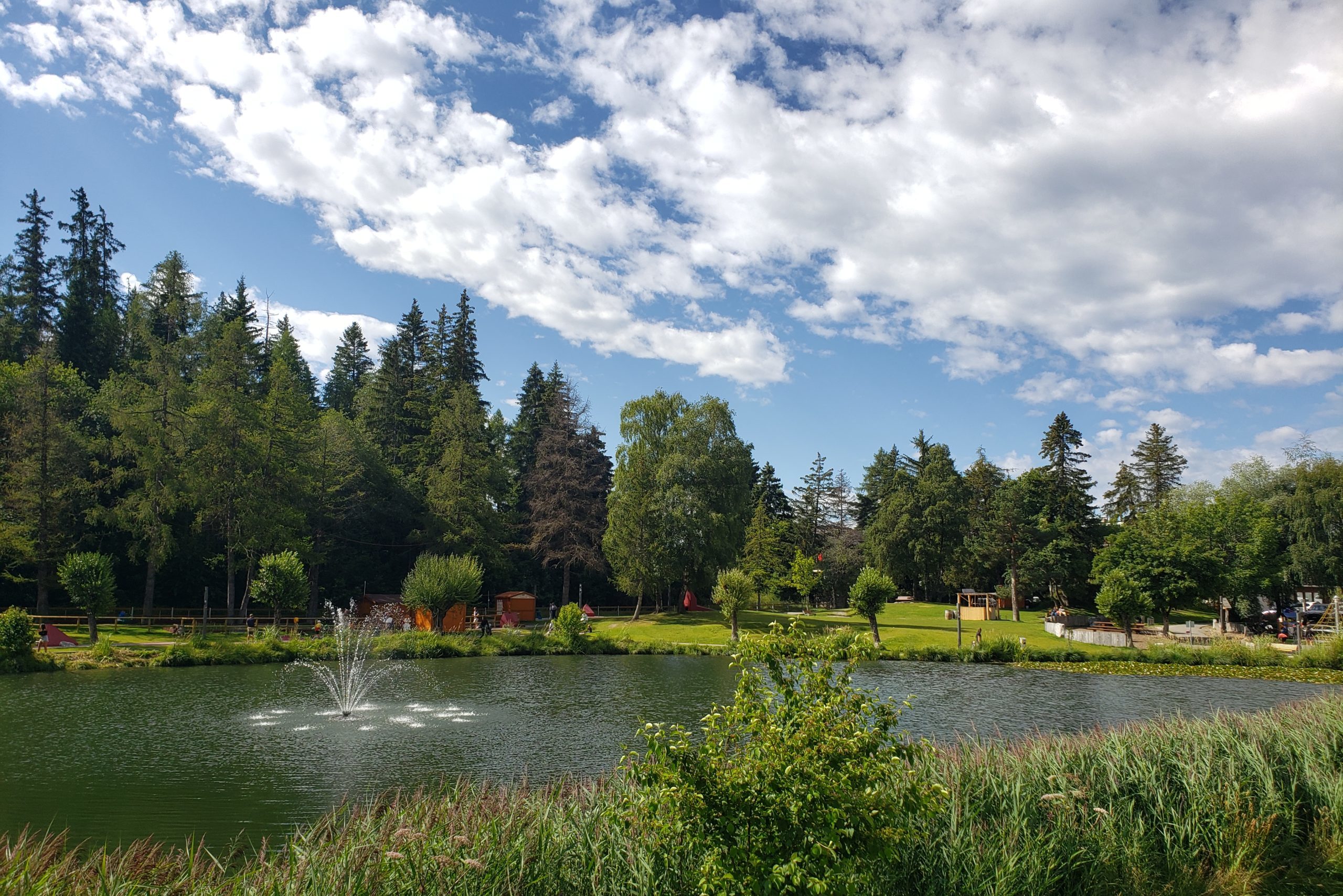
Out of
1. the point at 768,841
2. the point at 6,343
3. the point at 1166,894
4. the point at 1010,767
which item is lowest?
the point at 1166,894

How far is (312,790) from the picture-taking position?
14.3m

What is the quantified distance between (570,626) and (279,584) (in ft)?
49.4

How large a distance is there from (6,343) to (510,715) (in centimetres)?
5785

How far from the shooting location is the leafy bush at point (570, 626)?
41156mm

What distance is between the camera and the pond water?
13.6m

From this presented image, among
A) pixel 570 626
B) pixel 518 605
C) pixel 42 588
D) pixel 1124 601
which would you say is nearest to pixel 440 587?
pixel 570 626

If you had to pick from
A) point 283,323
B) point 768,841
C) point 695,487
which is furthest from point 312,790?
point 283,323

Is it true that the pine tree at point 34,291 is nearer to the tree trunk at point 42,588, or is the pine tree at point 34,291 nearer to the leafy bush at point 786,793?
the tree trunk at point 42,588

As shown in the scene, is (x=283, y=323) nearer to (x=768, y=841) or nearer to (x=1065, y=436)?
(x=1065, y=436)

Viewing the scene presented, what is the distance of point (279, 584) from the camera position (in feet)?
128

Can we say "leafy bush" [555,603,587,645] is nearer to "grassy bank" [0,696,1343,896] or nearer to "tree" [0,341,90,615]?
"tree" [0,341,90,615]

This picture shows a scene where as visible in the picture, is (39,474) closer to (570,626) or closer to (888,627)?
(570,626)

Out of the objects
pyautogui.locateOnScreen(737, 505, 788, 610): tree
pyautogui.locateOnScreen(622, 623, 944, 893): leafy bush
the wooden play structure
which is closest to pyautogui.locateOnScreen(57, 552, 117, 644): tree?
pyautogui.locateOnScreen(622, 623, 944, 893): leafy bush

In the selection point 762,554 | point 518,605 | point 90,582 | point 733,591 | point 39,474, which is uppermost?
point 39,474
